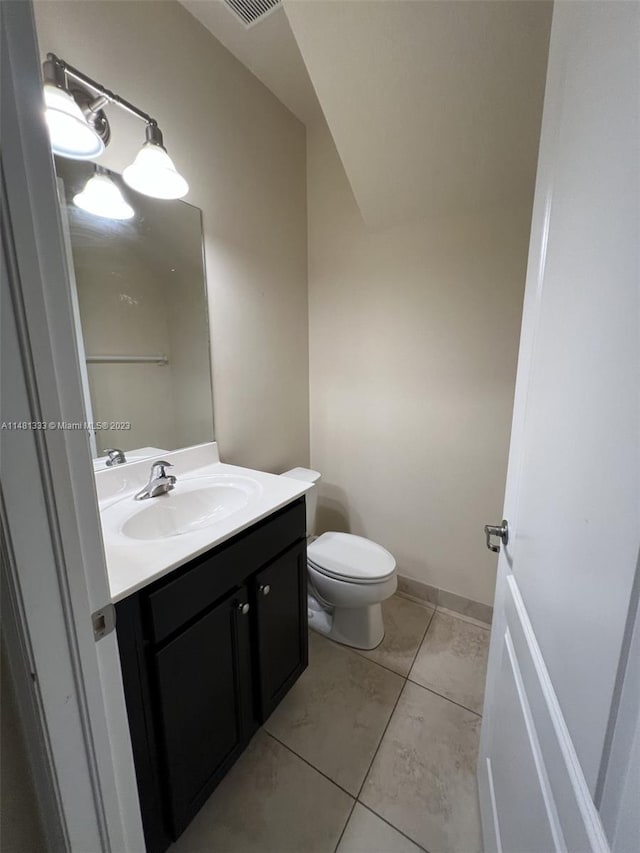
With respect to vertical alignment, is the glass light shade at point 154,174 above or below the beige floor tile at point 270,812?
above

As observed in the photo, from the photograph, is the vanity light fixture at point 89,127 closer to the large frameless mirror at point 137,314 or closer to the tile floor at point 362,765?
the large frameless mirror at point 137,314

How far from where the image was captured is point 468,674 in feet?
4.77

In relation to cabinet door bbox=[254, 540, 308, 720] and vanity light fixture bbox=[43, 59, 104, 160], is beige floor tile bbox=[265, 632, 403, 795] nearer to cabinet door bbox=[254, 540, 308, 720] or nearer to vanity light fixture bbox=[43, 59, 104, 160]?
cabinet door bbox=[254, 540, 308, 720]

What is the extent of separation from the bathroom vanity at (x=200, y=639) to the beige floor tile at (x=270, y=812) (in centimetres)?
16

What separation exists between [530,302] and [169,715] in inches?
50.9

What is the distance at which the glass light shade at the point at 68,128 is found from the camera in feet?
2.62

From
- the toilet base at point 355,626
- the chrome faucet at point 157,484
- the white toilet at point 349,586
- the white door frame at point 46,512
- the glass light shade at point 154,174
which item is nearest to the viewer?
the white door frame at point 46,512

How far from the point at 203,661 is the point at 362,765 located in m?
0.75

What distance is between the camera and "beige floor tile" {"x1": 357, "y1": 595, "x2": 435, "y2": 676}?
152cm

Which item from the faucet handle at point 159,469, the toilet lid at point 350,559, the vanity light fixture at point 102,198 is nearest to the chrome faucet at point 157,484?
the faucet handle at point 159,469

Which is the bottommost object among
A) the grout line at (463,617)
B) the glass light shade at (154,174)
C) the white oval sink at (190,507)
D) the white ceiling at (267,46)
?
the grout line at (463,617)

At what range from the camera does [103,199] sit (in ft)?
3.51

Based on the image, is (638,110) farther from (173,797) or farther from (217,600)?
(173,797)

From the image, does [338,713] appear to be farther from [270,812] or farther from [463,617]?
[463,617]
